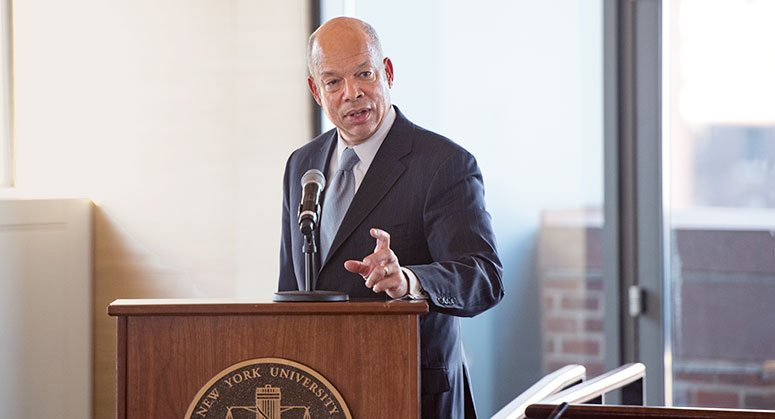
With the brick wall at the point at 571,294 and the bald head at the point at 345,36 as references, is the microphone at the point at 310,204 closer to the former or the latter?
the bald head at the point at 345,36

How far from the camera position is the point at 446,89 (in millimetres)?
3480

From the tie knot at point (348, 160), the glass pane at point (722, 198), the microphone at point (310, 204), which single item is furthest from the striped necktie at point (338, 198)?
the glass pane at point (722, 198)

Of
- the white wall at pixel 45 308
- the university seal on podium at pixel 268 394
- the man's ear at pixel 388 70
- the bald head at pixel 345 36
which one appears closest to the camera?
the university seal on podium at pixel 268 394

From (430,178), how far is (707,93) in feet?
5.39

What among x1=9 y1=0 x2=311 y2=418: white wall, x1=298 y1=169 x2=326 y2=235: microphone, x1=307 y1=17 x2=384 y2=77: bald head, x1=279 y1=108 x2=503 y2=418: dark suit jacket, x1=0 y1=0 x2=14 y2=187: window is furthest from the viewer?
x1=0 y1=0 x2=14 y2=187: window

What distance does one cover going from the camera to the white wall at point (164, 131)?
336 centimetres

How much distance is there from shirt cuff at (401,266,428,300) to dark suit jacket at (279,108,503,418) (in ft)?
0.74

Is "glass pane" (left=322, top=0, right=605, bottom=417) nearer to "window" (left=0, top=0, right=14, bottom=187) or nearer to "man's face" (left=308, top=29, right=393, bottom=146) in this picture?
"window" (left=0, top=0, right=14, bottom=187)

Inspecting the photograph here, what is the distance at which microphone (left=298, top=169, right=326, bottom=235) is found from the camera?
4.91 ft

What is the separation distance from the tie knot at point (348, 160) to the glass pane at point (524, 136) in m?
1.45

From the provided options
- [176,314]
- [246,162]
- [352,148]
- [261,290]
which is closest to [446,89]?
[246,162]

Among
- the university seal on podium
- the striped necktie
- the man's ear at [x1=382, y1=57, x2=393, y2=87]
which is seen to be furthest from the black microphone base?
the man's ear at [x1=382, y1=57, x2=393, y2=87]

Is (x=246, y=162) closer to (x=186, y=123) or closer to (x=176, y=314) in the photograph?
(x=186, y=123)

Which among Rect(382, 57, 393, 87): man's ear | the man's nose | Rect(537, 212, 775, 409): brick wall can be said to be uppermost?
Rect(382, 57, 393, 87): man's ear
